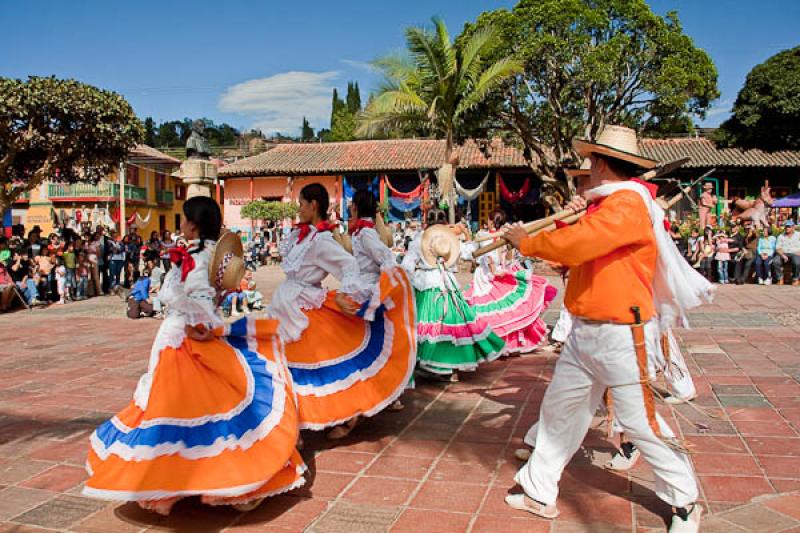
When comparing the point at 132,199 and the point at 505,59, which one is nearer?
the point at 505,59

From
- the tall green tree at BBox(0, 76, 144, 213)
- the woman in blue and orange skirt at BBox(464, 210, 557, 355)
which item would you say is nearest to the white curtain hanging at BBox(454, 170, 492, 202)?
the tall green tree at BBox(0, 76, 144, 213)

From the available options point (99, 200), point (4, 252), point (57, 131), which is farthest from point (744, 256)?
point (99, 200)

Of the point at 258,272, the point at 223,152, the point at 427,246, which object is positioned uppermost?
the point at 223,152

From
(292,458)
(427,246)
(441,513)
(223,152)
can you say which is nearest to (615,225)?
(441,513)

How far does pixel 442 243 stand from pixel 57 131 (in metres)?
13.4

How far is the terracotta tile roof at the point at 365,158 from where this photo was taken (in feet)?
106

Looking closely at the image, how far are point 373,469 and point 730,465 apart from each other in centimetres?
206

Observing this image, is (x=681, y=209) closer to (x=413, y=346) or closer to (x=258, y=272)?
(x=258, y=272)

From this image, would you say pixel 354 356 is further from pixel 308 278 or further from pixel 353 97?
pixel 353 97

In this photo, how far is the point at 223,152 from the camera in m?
50.7

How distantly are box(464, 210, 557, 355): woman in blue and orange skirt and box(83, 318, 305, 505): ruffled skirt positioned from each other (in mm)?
4072

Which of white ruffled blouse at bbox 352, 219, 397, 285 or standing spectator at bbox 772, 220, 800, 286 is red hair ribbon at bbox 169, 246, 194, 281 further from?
standing spectator at bbox 772, 220, 800, 286

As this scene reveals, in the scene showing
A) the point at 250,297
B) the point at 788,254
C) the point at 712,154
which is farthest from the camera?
the point at 712,154

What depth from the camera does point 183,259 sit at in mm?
3576
